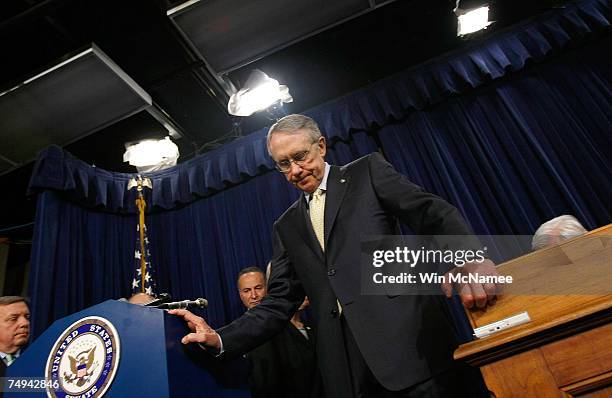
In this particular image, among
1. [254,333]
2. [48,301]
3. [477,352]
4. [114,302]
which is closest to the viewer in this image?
[477,352]

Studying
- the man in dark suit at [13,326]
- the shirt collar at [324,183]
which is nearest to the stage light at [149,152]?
the man in dark suit at [13,326]

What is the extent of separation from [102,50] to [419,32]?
96.6 inches

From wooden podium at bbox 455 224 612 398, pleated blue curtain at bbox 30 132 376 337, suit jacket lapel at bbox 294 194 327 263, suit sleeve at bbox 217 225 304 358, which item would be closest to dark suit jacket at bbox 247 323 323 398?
pleated blue curtain at bbox 30 132 376 337

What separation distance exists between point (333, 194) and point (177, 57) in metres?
2.33

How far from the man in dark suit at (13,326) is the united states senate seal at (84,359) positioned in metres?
1.71

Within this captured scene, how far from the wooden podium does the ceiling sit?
2.45 meters

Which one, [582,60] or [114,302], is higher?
[582,60]

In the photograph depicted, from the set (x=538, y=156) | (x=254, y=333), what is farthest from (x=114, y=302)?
(x=538, y=156)

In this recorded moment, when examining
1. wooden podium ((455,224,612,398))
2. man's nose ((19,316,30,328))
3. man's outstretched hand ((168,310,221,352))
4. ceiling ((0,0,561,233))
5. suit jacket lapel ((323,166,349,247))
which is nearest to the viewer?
wooden podium ((455,224,612,398))

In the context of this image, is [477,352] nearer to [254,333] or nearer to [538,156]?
[254,333]

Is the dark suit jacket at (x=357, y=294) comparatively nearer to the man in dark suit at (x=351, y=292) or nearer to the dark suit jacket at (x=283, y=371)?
the man in dark suit at (x=351, y=292)

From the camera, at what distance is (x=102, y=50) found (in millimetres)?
2945

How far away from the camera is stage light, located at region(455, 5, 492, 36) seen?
3.00 metres

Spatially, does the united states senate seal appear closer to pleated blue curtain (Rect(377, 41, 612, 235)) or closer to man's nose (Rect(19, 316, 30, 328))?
man's nose (Rect(19, 316, 30, 328))
